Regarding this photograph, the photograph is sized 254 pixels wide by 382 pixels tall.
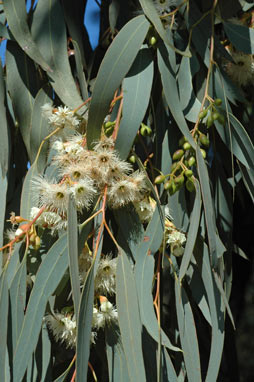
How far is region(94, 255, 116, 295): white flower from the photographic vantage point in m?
1.22

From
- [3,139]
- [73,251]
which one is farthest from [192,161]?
[3,139]

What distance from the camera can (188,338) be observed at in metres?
1.28

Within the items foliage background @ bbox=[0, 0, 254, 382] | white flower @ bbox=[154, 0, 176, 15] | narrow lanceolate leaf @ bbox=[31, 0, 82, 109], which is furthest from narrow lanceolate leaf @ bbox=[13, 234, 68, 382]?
white flower @ bbox=[154, 0, 176, 15]

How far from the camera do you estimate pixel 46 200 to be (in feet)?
4.04

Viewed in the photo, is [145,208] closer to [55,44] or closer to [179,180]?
[179,180]

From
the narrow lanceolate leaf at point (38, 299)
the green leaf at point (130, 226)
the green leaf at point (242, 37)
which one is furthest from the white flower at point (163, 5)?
the narrow lanceolate leaf at point (38, 299)

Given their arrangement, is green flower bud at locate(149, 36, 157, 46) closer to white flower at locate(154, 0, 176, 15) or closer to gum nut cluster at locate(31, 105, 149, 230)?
white flower at locate(154, 0, 176, 15)

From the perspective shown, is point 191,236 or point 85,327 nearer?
point 85,327

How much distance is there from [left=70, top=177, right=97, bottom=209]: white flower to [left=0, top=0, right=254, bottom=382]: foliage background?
6 centimetres

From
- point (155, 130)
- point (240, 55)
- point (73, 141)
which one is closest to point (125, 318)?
point (73, 141)

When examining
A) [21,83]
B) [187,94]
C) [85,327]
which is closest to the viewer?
[85,327]

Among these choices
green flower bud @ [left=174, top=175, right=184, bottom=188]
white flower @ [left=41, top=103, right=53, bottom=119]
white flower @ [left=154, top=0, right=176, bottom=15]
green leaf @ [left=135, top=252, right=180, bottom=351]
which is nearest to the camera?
green leaf @ [left=135, top=252, right=180, bottom=351]

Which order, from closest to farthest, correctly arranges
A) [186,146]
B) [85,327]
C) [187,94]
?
[85,327], [186,146], [187,94]

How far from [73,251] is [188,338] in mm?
356
